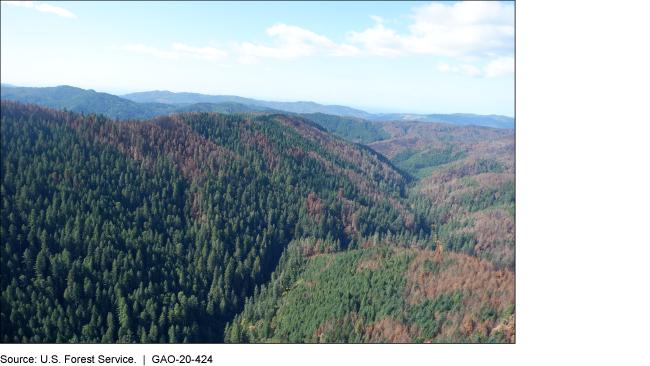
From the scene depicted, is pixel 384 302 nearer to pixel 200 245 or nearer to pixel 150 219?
pixel 200 245

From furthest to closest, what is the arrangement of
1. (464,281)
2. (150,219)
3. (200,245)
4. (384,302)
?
(150,219)
(200,245)
(384,302)
(464,281)

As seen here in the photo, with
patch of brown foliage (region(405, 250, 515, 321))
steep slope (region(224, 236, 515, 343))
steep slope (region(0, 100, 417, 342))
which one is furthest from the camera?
steep slope (region(0, 100, 417, 342))

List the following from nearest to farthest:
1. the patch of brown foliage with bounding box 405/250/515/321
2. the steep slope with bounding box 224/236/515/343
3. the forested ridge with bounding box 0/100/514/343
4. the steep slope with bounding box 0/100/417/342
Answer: the steep slope with bounding box 224/236/515/343
the patch of brown foliage with bounding box 405/250/515/321
the forested ridge with bounding box 0/100/514/343
the steep slope with bounding box 0/100/417/342

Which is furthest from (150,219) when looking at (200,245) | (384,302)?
(384,302)

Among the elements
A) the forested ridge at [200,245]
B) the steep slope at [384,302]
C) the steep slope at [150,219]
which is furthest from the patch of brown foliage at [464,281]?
the steep slope at [150,219]

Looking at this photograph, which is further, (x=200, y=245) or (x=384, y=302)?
(x=200, y=245)

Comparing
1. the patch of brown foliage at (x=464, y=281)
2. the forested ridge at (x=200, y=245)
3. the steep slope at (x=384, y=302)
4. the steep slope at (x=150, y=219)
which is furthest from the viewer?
the steep slope at (x=150, y=219)

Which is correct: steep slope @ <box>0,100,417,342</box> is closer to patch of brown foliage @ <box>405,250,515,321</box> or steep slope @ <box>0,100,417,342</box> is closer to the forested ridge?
the forested ridge

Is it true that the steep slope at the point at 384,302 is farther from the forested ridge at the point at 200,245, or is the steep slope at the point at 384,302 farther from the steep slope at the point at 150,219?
the steep slope at the point at 150,219

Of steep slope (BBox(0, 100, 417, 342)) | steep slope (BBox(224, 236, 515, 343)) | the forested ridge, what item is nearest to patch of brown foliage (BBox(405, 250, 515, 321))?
steep slope (BBox(224, 236, 515, 343))
